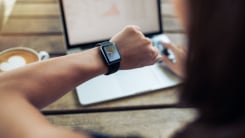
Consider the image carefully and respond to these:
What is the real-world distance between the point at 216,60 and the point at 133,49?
52cm

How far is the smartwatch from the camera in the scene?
1027mm

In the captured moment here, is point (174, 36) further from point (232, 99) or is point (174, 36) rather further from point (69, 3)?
point (232, 99)

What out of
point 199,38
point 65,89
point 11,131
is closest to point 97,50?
point 65,89

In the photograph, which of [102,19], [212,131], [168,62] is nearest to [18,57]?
[102,19]

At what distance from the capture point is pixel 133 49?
1.08 metres

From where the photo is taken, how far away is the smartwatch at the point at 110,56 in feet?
3.37

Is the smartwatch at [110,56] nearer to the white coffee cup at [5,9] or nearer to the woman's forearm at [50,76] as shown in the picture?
the woman's forearm at [50,76]

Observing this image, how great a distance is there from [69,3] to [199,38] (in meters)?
0.77

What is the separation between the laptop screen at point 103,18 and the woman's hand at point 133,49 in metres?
0.23

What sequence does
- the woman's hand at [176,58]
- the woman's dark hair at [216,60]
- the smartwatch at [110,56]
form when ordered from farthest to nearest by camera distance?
the woman's hand at [176,58]
the smartwatch at [110,56]
the woman's dark hair at [216,60]

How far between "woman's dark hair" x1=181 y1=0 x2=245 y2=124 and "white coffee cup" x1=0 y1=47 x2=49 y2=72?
67 cm

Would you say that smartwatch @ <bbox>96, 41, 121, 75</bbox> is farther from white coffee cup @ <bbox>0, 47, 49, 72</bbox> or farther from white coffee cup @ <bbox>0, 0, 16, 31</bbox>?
white coffee cup @ <bbox>0, 0, 16, 31</bbox>

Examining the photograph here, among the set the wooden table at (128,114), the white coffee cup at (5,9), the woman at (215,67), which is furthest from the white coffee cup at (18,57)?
the woman at (215,67)

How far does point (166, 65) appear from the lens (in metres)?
1.21
